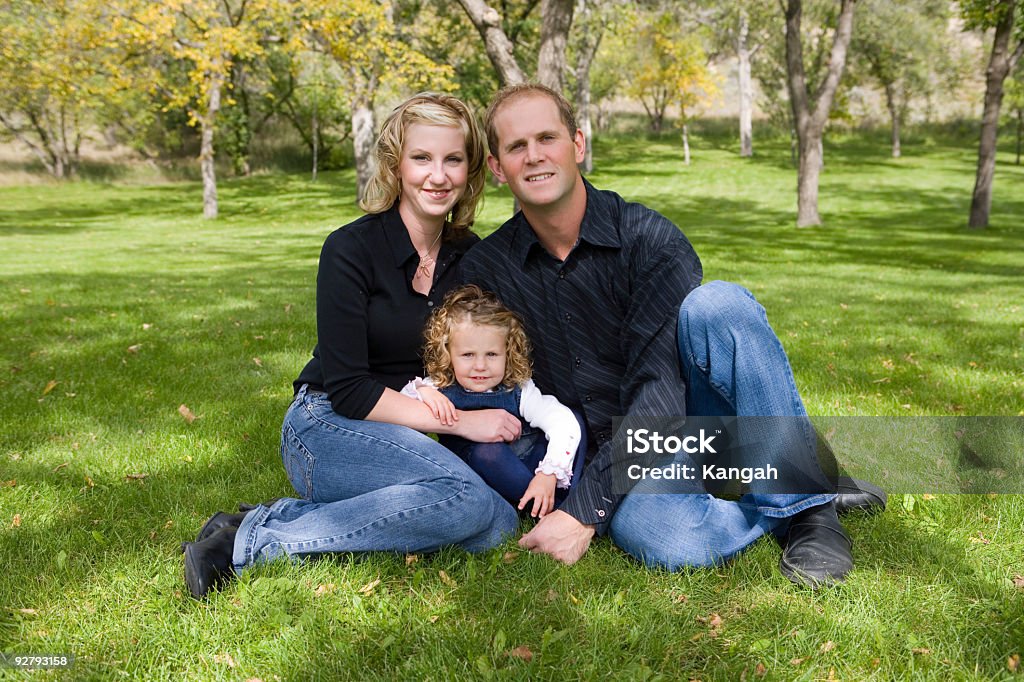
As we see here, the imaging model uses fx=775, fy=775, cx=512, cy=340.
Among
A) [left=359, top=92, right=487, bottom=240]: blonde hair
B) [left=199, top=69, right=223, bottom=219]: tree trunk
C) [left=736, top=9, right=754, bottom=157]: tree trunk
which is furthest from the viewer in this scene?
[left=736, top=9, right=754, bottom=157]: tree trunk

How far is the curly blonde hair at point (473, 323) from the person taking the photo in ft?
10.3

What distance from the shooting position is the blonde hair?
3.17 m

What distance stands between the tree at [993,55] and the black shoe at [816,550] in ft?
43.5

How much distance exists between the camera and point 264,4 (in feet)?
63.0

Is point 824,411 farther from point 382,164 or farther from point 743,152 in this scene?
point 743,152

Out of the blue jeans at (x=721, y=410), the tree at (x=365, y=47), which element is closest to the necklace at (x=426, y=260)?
the blue jeans at (x=721, y=410)

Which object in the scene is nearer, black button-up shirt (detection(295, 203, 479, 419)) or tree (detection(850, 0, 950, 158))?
black button-up shirt (detection(295, 203, 479, 419))

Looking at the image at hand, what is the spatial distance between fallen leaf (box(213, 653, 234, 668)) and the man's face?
1872 millimetres

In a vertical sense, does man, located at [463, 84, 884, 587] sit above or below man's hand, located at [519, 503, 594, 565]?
above

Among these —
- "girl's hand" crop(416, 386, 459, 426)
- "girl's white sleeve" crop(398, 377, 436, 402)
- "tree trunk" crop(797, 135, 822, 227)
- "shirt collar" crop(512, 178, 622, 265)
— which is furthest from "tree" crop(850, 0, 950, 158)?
"girl's hand" crop(416, 386, 459, 426)

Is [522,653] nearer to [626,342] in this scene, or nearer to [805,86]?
[626,342]

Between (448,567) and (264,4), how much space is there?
1962 centimetres

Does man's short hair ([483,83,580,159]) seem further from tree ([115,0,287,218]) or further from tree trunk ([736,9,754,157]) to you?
tree trunk ([736,9,754,157])

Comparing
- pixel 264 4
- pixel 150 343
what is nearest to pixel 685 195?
pixel 264 4
